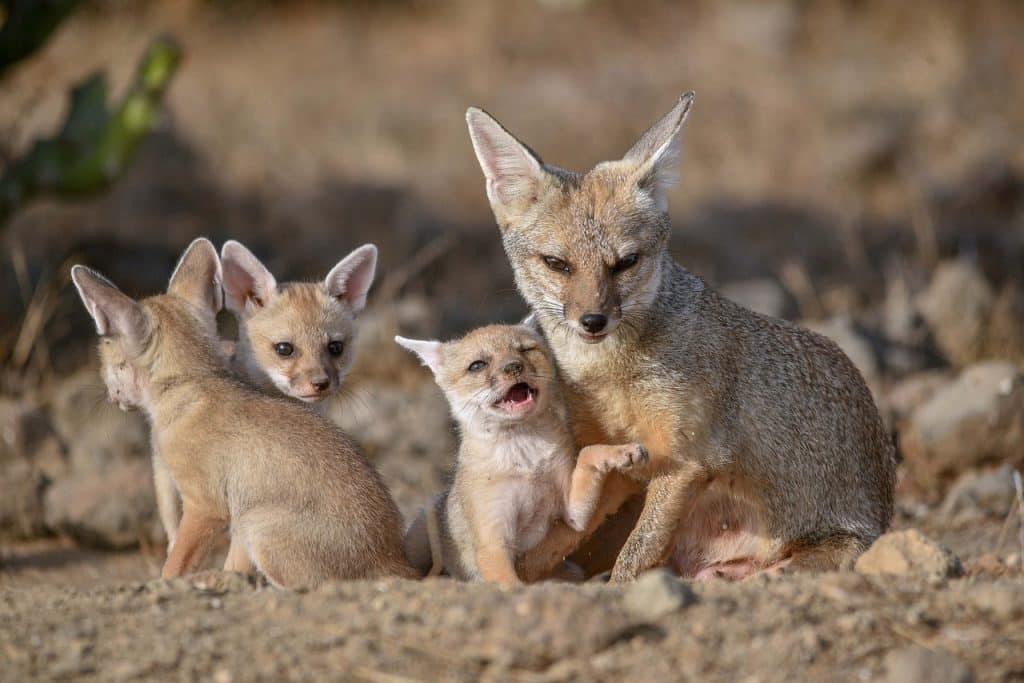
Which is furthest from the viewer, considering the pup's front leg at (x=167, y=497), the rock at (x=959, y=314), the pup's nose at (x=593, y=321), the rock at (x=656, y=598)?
the rock at (x=959, y=314)

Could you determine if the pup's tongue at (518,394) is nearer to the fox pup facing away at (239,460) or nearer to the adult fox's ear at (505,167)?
the fox pup facing away at (239,460)

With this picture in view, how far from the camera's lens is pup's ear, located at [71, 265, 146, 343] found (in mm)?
6656

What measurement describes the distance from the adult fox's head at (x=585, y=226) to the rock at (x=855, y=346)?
4.65m

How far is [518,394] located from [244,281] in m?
1.93

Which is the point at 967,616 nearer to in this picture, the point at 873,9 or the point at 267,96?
the point at 267,96

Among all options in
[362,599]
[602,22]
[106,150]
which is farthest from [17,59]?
[602,22]

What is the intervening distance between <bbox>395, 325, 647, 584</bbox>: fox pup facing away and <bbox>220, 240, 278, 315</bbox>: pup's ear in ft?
4.38

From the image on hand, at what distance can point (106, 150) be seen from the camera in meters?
11.4

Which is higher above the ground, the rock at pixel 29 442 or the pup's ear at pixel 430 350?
the pup's ear at pixel 430 350

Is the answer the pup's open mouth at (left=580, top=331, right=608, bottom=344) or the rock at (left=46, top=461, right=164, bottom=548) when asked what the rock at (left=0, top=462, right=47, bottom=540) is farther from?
the pup's open mouth at (left=580, top=331, right=608, bottom=344)

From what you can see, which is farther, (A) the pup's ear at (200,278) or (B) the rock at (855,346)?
(B) the rock at (855,346)

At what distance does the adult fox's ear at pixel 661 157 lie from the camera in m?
6.69

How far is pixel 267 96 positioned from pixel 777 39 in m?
7.22

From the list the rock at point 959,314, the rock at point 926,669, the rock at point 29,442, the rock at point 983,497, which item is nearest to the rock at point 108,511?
the rock at point 29,442
